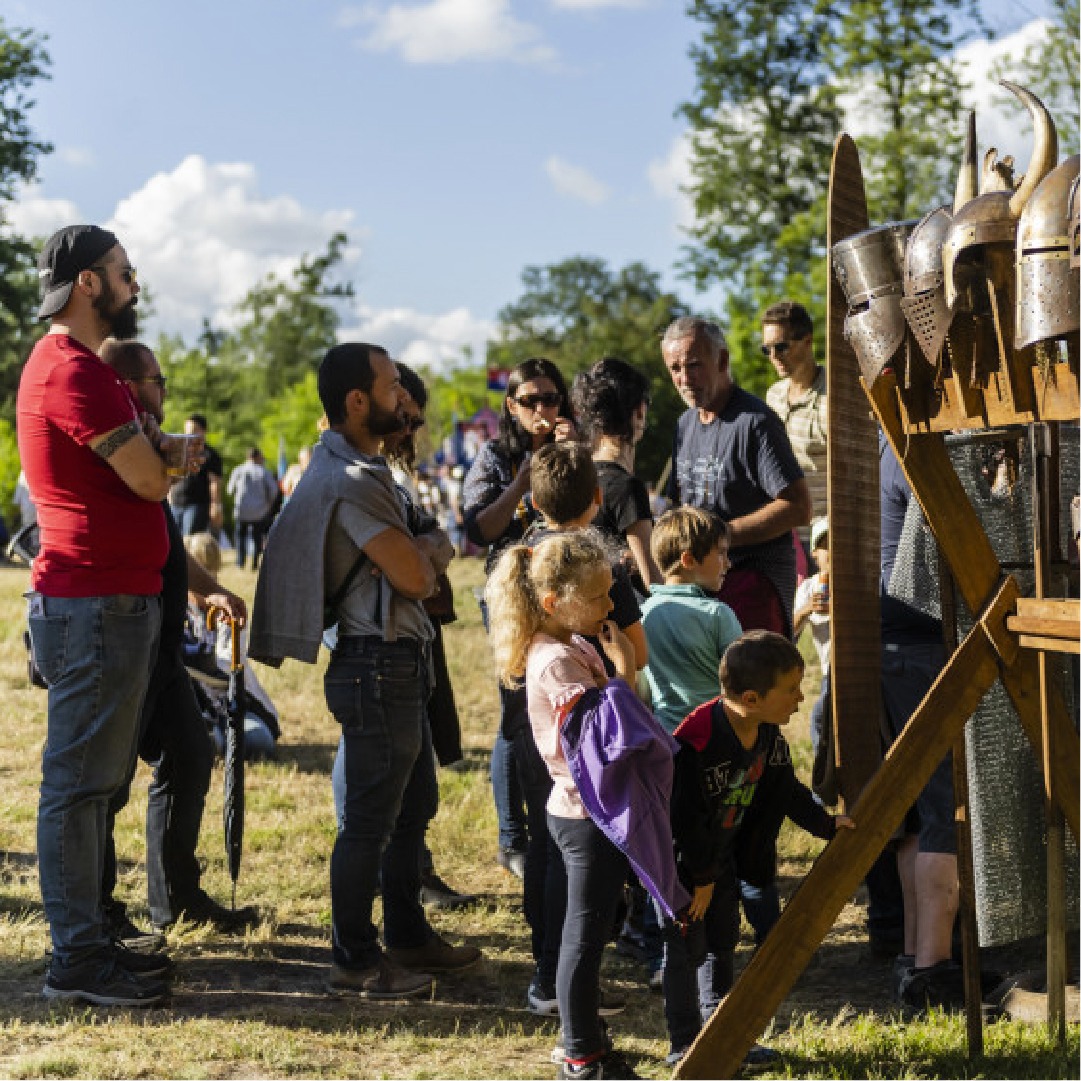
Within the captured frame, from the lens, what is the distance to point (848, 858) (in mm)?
3557

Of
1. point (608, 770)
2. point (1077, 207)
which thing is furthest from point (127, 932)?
point (1077, 207)

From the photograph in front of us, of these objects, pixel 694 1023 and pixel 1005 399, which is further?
pixel 694 1023

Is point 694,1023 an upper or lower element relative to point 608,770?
lower

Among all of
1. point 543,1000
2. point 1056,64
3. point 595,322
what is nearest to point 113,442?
point 543,1000

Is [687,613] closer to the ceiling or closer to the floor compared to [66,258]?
closer to the floor

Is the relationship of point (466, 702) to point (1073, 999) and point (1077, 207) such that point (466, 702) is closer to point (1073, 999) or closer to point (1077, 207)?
point (1073, 999)

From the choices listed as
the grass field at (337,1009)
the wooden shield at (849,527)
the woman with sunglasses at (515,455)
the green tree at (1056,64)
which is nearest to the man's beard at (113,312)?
the woman with sunglasses at (515,455)

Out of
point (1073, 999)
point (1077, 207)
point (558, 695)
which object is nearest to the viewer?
point (1077, 207)

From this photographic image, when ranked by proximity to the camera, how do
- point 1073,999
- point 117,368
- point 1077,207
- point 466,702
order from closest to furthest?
point 1077,207
point 1073,999
point 117,368
point 466,702

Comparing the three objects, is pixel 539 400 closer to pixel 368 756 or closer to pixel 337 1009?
pixel 368 756

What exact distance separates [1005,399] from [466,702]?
23.3 ft

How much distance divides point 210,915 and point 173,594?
1.11 m

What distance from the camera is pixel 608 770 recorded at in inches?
141

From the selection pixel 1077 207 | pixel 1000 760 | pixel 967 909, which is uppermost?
pixel 1077 207
